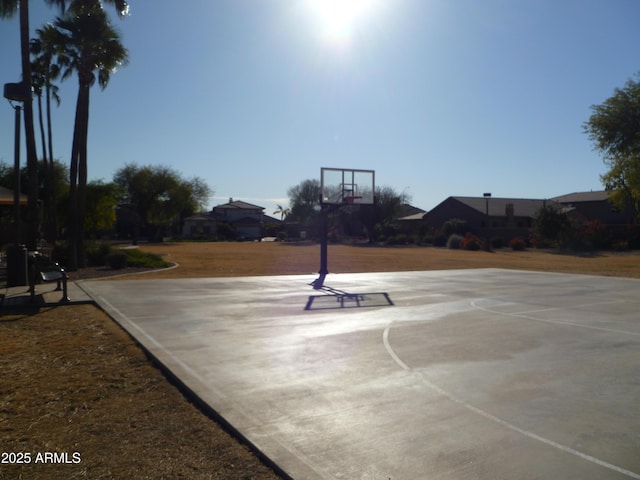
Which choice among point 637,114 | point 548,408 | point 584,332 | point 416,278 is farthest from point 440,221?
point 548,408

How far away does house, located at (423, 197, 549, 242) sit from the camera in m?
63.8

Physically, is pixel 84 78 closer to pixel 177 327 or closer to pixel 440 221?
pixel 177 327

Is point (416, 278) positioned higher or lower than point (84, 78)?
lower

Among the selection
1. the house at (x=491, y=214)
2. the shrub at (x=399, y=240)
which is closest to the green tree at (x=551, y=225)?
the house at (x=491, y=214)

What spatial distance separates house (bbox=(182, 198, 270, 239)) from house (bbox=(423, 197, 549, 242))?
3187 cm

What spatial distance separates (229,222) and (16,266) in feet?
266

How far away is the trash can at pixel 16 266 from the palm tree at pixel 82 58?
6476 millimetres

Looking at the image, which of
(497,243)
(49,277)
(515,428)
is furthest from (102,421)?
(497,243)

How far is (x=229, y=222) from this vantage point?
319 ft

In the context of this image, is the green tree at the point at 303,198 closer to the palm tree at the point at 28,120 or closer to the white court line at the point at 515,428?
the palm tree at the point at 28,120

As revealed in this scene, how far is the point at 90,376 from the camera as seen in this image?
24.0 ft

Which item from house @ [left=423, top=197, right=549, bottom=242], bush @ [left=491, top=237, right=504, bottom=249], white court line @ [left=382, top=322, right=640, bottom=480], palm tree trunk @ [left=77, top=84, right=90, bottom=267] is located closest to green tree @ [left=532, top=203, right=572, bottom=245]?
bush @ [left=491, top=237, right=504, bottom=249]

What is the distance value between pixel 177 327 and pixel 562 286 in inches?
533

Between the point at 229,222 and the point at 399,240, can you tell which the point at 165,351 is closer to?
the point at 399,240
